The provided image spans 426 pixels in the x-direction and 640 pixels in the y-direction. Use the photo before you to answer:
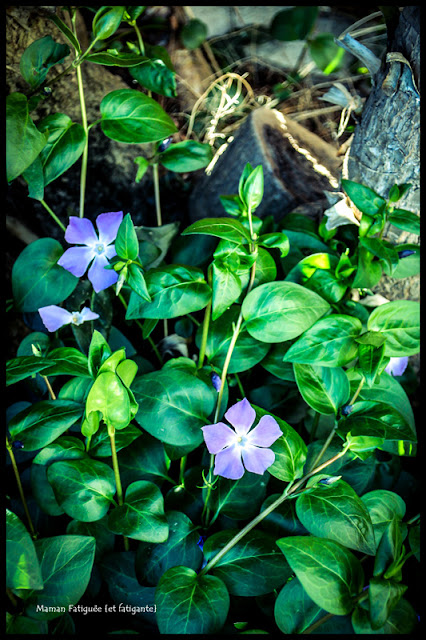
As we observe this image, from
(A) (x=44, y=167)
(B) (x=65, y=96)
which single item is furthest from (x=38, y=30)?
(A) (x=44, y=167)

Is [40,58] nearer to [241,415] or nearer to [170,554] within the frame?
[241,415]

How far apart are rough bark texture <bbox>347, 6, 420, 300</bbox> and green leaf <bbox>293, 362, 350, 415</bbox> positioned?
0.45 meters

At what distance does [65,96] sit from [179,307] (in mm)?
773

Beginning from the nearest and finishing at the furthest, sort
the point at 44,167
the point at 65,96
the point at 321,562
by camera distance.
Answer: the point at 321,562, the point at 44,167, the point at 65,96

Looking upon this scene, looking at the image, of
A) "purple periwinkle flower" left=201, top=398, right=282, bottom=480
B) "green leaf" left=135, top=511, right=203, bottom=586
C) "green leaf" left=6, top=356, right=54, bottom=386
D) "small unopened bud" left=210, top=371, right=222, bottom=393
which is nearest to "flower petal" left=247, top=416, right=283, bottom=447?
"purple periwinkle flower" left=201, top=398, right=282, bottom=480

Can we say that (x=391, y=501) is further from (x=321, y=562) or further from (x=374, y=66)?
(x=374, y=66)

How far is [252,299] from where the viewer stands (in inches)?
35.7

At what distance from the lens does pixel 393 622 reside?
2.40ft

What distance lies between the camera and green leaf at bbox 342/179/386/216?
0.96 metres

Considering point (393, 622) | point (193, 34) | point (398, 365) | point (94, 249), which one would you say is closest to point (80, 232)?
point (94, 249)

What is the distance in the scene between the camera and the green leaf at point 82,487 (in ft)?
2.64

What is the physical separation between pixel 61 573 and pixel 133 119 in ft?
2.67

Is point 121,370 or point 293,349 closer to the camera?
point 121,370

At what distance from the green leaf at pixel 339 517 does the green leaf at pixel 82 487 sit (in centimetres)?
32
